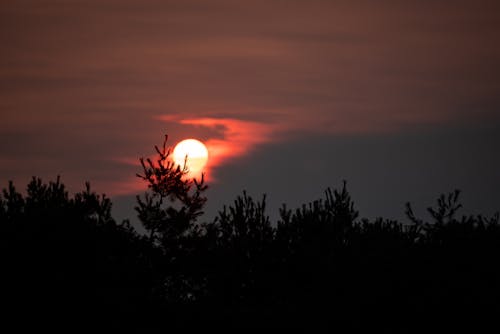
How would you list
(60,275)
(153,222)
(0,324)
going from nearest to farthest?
(0,324) < (60,275) < (153,222)

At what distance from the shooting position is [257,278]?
29984 mm

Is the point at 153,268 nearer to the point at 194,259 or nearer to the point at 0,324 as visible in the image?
the point at 194,259

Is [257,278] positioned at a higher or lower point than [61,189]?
lower

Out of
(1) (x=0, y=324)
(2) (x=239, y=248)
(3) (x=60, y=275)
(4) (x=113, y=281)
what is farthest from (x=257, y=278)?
(1) (x=0, y=324)

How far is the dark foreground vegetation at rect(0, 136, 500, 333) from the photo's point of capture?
24.8 m

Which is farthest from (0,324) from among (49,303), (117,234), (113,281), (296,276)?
(296,276)

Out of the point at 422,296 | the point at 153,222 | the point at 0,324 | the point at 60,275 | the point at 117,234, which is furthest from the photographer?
the point at 153,222

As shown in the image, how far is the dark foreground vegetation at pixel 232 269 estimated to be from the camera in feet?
81.4

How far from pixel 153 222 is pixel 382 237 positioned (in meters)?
8.72

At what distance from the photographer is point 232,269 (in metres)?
29.9

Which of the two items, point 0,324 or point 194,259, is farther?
point 194,259

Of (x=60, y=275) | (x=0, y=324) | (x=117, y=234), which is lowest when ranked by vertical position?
(x=0, y=324)

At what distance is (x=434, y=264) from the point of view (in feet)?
98.1

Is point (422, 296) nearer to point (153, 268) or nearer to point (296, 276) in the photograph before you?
point (296, 276)
